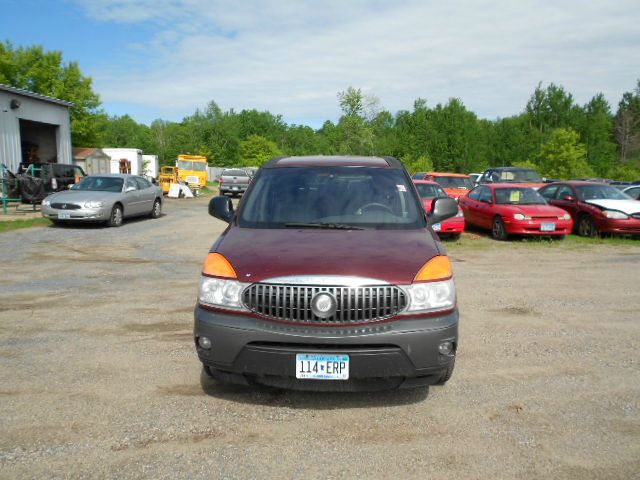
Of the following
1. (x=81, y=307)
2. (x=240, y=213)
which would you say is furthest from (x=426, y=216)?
(x=81, y=307)

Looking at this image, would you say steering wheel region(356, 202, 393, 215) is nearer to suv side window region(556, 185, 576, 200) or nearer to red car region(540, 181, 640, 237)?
red car region(540, 181, 640, 237)

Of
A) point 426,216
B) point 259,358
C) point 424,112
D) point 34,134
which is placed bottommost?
point 259,358

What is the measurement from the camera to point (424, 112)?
74.6 meters

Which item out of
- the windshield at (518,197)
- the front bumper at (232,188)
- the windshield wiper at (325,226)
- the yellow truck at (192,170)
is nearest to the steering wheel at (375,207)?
the windshield wiper at (325,226)

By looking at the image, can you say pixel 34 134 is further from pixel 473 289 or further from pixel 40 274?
pixel 473 289

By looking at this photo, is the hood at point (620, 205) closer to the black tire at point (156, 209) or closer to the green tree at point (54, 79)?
the black tire at point (156, 209)

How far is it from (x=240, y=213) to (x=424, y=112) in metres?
74.2

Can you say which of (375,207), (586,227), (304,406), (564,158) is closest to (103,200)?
(375,207)

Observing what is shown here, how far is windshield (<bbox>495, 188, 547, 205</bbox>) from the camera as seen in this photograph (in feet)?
46.3

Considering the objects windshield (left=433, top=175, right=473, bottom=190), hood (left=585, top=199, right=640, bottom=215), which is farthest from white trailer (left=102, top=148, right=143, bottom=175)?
hood (left=585, top=199, right=640, bottom=215)

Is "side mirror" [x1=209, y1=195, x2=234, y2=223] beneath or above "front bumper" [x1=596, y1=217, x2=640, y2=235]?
above

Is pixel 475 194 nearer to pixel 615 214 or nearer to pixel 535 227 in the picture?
pixel 535 227

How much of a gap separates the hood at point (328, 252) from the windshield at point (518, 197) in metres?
11.0

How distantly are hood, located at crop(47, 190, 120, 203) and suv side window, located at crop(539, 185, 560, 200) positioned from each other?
13190 mm
